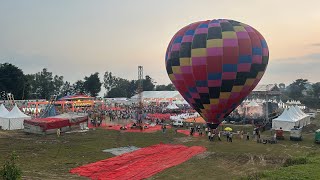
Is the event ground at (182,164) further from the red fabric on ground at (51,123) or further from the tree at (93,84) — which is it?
the tree at (93,84)

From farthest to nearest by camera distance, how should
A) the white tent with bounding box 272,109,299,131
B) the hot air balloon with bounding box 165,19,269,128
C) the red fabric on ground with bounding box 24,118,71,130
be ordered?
the white tent with bounding box 272,109,299,131 → the red fabric on ground with bounding box 24,118,71,130 → the hot air balloon with bounding box 165,19,269,128

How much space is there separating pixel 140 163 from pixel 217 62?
10299 mm

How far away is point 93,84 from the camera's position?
11750cm

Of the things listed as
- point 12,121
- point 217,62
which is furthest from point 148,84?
point 217,62

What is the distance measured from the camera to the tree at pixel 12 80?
8306 centimetres

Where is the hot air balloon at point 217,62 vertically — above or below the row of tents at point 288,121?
above

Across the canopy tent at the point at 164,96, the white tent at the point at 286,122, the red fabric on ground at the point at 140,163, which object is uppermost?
the canopy tent at the point at 164,96

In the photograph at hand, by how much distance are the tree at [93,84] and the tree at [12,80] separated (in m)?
33.9

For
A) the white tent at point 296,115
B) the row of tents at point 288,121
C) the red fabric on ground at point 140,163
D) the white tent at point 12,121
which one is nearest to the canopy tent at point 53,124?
the white tent at point 12,121

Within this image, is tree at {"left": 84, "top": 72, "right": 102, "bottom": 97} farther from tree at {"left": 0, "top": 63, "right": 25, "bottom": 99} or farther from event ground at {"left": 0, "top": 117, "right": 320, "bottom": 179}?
event ground at {"left": 0, "top": 117, "right": 320, "bottom": 179}

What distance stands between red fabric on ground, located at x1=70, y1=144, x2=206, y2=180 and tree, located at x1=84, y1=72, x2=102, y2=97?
9352 cm

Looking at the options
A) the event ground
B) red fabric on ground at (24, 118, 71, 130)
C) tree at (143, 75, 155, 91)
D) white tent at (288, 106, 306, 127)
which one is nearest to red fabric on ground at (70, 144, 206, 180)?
the event ground

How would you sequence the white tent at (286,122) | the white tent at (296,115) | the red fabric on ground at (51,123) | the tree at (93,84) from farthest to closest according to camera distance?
the tree at (93,84), the white tent at (296,115), the white tent at (286,122), the red fabric on ground at (51,123)

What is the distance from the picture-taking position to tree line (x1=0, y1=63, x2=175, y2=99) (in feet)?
275
